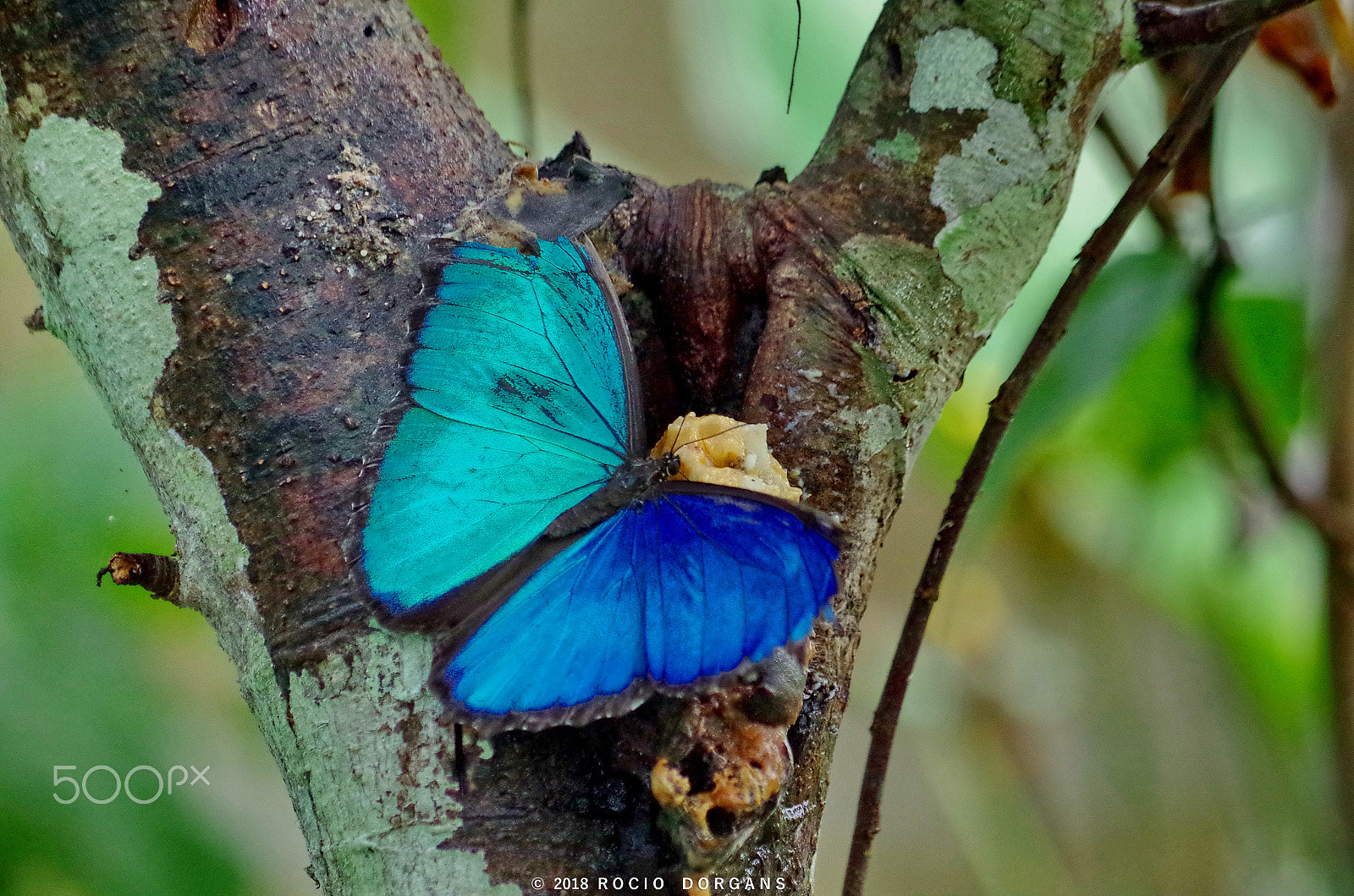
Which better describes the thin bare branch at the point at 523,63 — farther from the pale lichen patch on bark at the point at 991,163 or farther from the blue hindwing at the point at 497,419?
the pale lichen patch on bark at the point at 991,163

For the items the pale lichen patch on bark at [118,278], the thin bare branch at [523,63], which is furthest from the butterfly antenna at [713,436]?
the thin bare branch at [523,63]

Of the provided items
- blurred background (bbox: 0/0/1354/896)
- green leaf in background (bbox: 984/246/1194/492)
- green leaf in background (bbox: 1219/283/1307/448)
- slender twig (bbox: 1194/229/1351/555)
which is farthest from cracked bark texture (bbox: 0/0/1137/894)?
green leaf in background (bbox: 1219/283/1307/448)

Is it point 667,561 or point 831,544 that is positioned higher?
point 831,544

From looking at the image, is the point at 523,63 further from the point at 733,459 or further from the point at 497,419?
the point at 733,459

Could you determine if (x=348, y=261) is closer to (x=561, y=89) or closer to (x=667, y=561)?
(x=667, y=561)

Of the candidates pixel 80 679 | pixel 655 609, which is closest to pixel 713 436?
pixel 655 609

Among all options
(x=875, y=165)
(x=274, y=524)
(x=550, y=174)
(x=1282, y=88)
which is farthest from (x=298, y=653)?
(x=1282, y=88)
